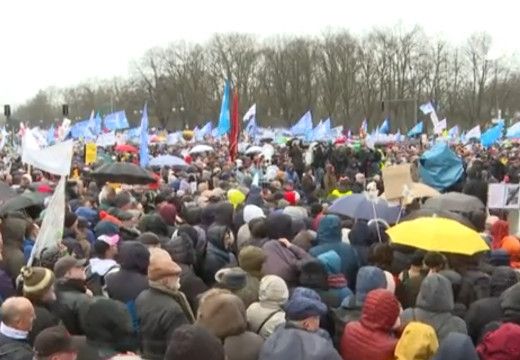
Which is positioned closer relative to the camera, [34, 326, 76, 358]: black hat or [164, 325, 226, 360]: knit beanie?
[164, 325, 226, 360]: knit beanie

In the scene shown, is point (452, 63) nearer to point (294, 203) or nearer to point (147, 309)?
point (294, 203)

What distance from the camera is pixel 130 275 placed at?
588 centimetres

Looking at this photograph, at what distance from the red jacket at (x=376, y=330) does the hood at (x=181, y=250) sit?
200 cm

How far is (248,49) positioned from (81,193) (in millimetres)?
76726

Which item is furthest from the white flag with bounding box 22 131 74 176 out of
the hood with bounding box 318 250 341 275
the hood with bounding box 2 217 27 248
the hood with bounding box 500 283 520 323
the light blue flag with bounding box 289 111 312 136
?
the light blue flag with bounding box 289 111 312 136

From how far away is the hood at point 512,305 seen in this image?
16.8ft

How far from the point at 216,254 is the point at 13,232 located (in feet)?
6.00

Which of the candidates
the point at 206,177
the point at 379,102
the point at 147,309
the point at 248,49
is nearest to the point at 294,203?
the point at 206,177

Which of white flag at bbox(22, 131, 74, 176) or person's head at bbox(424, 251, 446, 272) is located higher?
white flag at bbox(22, 131, 74, 176)

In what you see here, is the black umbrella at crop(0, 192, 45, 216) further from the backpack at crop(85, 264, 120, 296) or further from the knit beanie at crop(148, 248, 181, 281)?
the knit beanie at crop(148, 248, 181, 281)

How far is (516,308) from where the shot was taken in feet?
16.8

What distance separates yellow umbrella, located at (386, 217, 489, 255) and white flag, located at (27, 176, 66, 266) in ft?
9.29

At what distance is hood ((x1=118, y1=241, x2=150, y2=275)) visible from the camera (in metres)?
5.88

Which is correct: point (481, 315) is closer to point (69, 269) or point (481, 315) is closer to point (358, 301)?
point (358, 301)
